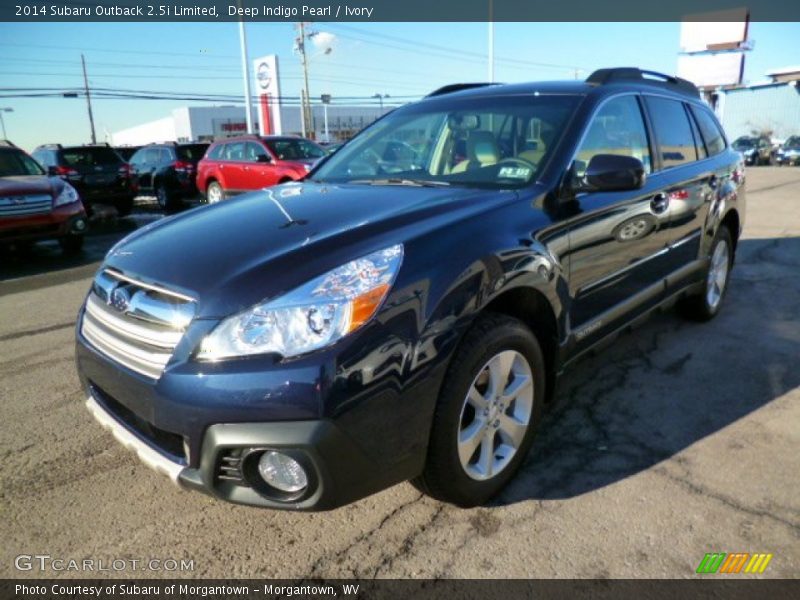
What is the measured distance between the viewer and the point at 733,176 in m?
4.67

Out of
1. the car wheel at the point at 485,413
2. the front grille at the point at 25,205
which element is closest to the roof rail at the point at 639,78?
the car wheel at the point at 485,413

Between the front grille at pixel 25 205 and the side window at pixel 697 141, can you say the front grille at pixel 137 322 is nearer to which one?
the side window at pixel 697 141

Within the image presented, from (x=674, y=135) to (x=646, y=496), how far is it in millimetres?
2464

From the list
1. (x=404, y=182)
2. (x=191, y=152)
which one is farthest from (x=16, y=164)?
(x=404, y=182)

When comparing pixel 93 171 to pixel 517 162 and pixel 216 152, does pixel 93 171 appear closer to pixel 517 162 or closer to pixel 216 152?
pixel 216 152

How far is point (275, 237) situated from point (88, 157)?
13.0 metres

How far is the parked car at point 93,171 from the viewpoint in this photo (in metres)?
12.8

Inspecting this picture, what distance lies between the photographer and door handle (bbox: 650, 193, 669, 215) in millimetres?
3400

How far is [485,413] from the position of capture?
2328 mm

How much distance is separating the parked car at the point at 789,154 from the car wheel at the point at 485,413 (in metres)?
Answer: 34.7

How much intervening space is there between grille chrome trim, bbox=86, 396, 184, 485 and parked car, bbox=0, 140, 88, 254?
668cm

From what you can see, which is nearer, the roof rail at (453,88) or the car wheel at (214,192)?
the roof rail at (453,88)

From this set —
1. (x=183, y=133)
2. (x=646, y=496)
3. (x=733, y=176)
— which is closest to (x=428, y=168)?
(x=646, y=496)

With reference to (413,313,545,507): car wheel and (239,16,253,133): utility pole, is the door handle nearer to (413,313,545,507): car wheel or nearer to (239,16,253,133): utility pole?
(413,313,545,507): car wheel
